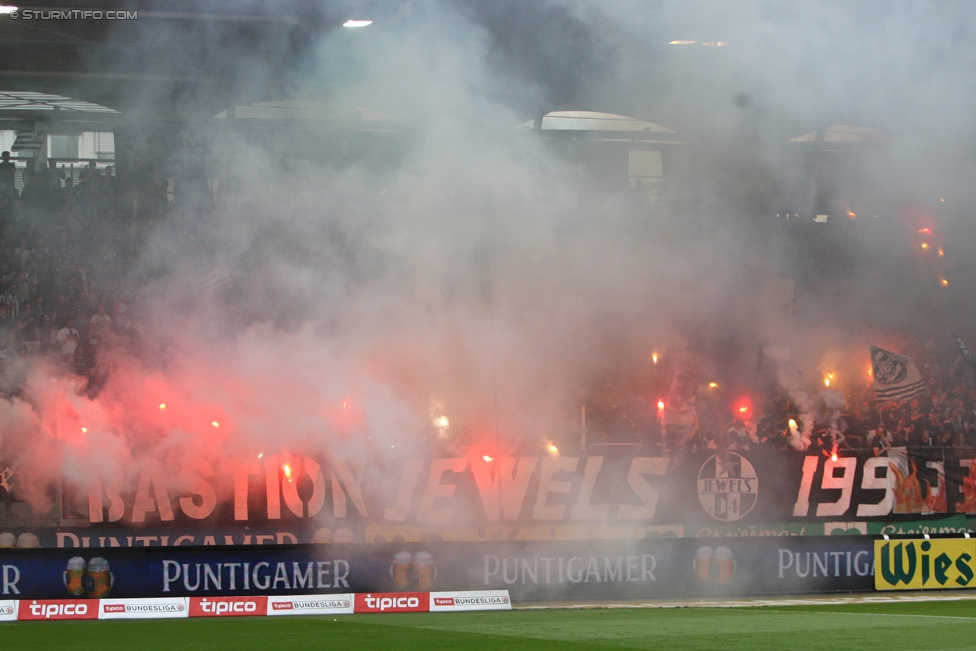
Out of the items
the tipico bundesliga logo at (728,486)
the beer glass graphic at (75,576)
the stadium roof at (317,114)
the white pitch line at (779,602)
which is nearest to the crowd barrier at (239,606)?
the beer glass graphic at (75,576)

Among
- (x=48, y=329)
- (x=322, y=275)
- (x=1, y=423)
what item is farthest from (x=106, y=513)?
(x=322, y=275)

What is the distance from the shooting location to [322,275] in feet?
38.6

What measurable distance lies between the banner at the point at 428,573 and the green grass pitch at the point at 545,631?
569 millimetres

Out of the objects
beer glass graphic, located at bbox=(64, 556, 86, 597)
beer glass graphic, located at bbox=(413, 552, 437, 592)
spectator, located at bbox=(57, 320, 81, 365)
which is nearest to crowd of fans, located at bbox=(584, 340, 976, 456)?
beer glass graphic, located at bbox=(413, 552, 437, 592)

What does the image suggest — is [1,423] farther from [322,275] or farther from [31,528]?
[322,275]

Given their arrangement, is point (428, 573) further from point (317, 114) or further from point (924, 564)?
point (924, 564)

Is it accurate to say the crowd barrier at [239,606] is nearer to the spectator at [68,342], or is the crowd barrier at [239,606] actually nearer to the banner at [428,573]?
the banner at [428,573]

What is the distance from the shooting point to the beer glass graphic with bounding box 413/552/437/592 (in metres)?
11.1

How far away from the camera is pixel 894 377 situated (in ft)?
50.3

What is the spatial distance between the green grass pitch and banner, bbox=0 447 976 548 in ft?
5.31

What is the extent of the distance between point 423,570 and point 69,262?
5488mm

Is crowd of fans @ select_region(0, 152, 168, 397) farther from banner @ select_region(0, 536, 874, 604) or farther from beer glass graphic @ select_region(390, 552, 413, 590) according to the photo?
beer glass graphic @ select_region(390, 552, 413, 590)

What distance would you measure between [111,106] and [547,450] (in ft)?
20.7

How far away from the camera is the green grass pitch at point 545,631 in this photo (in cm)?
770
